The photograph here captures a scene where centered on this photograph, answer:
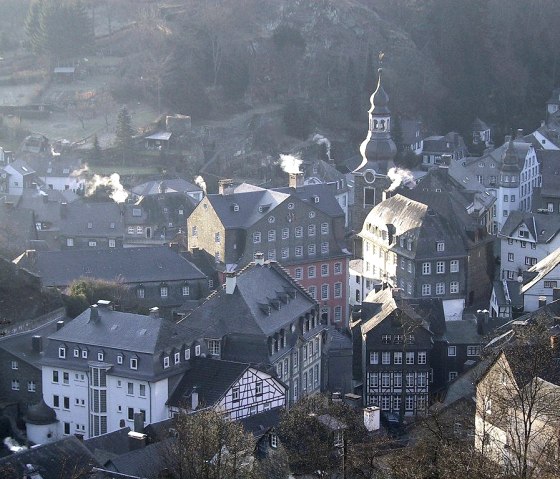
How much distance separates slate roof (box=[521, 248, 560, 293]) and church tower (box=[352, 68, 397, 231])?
14193 mm

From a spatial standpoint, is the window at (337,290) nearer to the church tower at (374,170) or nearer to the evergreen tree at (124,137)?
the church tower at (374,170)

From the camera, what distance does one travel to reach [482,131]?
100 m

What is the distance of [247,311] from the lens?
54.4 m

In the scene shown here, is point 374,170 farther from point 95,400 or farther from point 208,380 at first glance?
point 95,400

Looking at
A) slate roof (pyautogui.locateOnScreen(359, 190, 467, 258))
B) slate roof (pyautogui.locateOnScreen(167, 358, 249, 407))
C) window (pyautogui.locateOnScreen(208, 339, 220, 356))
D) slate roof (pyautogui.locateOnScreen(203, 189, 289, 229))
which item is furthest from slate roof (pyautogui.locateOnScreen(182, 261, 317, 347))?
slate roof (pyautogui.locateOnScreen(359, 190, 467, 258))

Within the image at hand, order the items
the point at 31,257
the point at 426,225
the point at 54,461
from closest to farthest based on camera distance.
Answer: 1. the point at 54,461
2. the point at 31,257
3. the point at 426,225

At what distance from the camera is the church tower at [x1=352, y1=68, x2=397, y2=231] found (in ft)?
261

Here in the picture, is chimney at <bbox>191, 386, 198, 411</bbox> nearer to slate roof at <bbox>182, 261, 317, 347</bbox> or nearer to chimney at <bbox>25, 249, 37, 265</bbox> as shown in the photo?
slate roof at <bbox>182, 261, 317, 347</bbox>

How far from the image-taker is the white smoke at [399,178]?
257 feet

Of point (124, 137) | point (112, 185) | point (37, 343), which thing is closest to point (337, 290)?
point (37, 343)

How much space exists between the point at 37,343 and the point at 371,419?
1276cm

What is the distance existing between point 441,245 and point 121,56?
4212cm

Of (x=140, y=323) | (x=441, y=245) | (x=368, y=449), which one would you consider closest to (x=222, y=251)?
(x=441, y=245)

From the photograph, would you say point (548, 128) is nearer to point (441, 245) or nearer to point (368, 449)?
point (441, 245)
